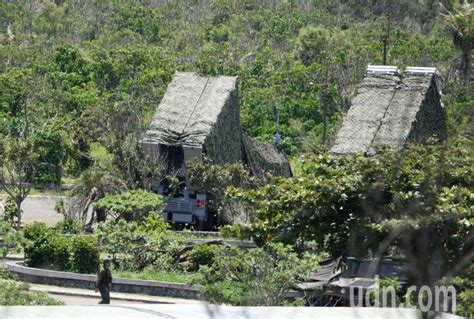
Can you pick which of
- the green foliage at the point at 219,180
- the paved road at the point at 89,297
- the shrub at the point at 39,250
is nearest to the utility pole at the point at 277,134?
the green foliage at the point at 219,180

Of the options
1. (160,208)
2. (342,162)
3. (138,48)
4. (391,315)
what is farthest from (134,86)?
(391,315)

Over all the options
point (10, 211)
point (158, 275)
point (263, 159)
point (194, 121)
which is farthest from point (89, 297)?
point (263, 159)

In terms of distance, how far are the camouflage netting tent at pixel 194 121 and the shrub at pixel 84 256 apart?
10.2m

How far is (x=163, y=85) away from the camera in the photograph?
5288 cm

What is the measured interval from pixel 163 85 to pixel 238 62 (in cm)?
1129

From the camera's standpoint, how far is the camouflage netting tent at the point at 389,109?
31.8 meters

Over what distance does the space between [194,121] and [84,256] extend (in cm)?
1125

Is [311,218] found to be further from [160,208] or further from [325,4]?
[325,4]

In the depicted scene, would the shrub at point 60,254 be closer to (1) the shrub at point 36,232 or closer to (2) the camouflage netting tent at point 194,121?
(1) the shrub at point 36,232

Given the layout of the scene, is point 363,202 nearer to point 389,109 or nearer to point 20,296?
point 20,296

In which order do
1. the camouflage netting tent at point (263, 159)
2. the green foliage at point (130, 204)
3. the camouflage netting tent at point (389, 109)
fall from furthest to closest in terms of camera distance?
the camouflage netting tent at point (263, 159)
the camouflage netting tent at point (389, 109)
the green foliage at point (130, 204)

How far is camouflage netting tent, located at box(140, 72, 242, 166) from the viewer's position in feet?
114

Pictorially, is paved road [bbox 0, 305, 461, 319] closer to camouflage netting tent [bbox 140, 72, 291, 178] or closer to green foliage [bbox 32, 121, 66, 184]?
camouflage netting tent [bbox 140, 72, 291, 178]

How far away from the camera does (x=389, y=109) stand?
3272 centimetres
